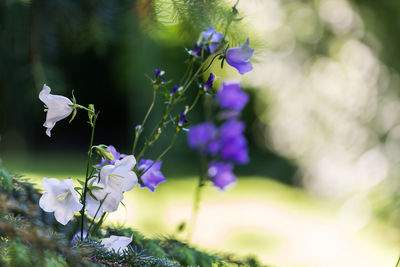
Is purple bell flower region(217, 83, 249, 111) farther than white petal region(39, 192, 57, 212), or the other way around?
purple bell flower region(217, 83, 249, 111)

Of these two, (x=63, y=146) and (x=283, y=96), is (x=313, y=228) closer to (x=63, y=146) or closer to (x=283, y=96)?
(x=283, y=96)

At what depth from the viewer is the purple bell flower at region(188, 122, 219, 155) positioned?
1.57 metres

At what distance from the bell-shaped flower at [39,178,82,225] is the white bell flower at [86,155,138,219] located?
23 millimetres

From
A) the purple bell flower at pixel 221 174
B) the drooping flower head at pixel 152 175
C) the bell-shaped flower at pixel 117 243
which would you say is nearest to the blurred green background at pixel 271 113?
the drooping flower head at pixel 152 175

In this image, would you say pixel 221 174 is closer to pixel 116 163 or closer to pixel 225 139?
pixel 225 139

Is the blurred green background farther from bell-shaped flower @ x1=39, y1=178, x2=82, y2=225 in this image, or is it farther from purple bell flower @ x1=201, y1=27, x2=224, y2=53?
bell-shaped flower @ x1=39, y1=178, x2=82, y2=225

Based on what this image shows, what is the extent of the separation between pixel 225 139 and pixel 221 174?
0.14m

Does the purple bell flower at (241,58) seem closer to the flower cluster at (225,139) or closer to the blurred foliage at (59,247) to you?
the blurred foliage at (59,247)

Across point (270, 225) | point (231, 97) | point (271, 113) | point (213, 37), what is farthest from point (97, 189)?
point (271, 113)

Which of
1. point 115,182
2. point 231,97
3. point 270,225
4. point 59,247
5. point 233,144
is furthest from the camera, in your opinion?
point 270,225

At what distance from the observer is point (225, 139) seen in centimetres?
154

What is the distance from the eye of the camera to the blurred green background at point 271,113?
1.28 metres

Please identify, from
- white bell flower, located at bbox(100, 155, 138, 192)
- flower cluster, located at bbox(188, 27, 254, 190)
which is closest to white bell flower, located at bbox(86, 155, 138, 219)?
white bell flower, located at bbox(100, 155, 138, 192)

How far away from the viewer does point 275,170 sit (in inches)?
291
